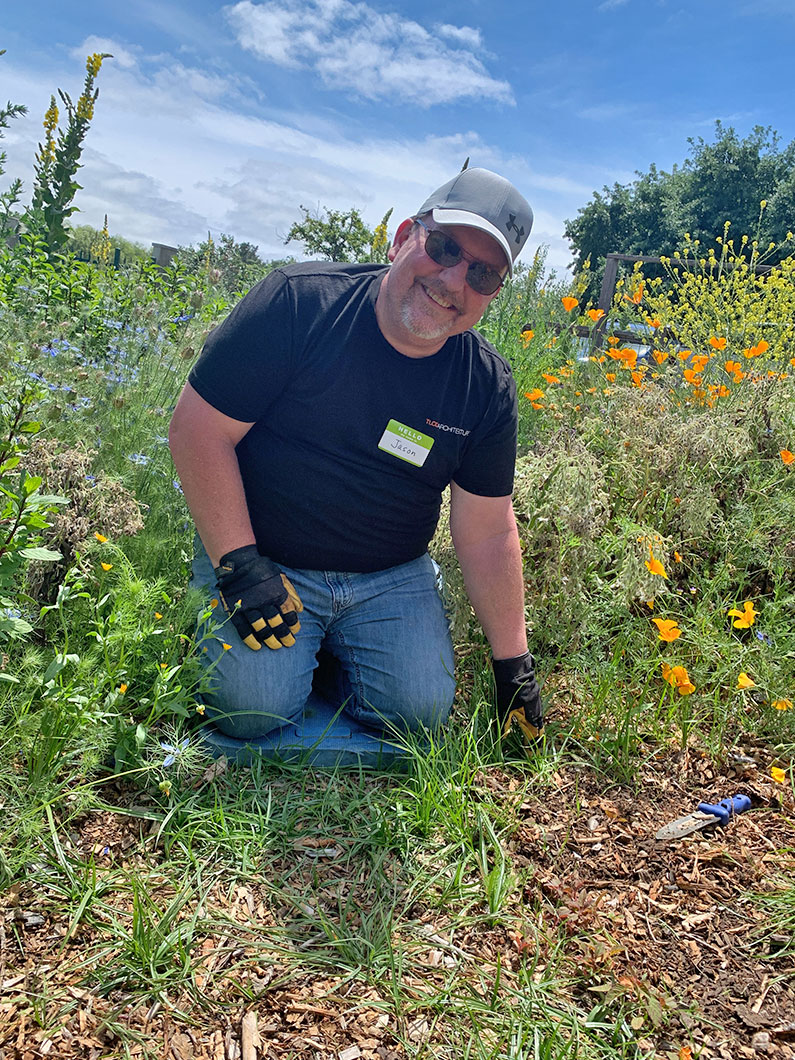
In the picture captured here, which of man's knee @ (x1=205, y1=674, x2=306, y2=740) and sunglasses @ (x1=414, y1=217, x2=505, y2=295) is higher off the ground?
sunglasses @ (x1=414, y1=217, x2=505, y2=295)

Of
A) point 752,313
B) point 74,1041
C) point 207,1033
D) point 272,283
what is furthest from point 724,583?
point 752,313

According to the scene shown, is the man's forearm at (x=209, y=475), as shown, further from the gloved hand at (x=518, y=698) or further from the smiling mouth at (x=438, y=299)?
the gloved hand at (x=518, y=698)

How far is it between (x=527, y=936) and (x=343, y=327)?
5.79 ft

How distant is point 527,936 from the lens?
1711 mm

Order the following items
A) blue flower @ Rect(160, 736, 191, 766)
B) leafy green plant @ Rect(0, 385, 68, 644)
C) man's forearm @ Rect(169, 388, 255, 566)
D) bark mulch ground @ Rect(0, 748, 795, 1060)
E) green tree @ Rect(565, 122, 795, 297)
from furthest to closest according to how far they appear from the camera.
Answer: green tree @ Rect(565, 122, 795, 297) → man's forearm @ Rect(169, 388, 255, 566) → blue flower @ Rect(160, 736, 191, 766) → leafy green plant @ Rect(0, 385, 68, 644) → bark mulch ground @ Rect(0, 748, 795, 1060)

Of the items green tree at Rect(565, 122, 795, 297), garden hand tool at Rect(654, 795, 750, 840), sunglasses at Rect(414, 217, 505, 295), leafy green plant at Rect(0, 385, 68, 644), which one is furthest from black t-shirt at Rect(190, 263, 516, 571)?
green tree at Rect(565, 122, 795, 297)

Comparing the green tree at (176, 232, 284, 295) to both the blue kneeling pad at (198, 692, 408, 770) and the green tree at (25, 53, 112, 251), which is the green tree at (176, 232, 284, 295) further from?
the blue kneeling pad at (198, 692, 408, 770)

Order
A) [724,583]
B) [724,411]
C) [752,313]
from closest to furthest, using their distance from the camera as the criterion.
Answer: [724,583] → [724,411] → [752,313]

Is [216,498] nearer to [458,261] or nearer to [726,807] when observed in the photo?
[458,261]

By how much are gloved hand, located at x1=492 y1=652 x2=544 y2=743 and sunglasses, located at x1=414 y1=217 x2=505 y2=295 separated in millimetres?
1191

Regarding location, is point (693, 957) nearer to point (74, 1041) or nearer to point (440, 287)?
point (74, 1041)

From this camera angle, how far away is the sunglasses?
2188mm

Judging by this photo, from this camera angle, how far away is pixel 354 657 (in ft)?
8.38

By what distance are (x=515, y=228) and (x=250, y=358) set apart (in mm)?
903
